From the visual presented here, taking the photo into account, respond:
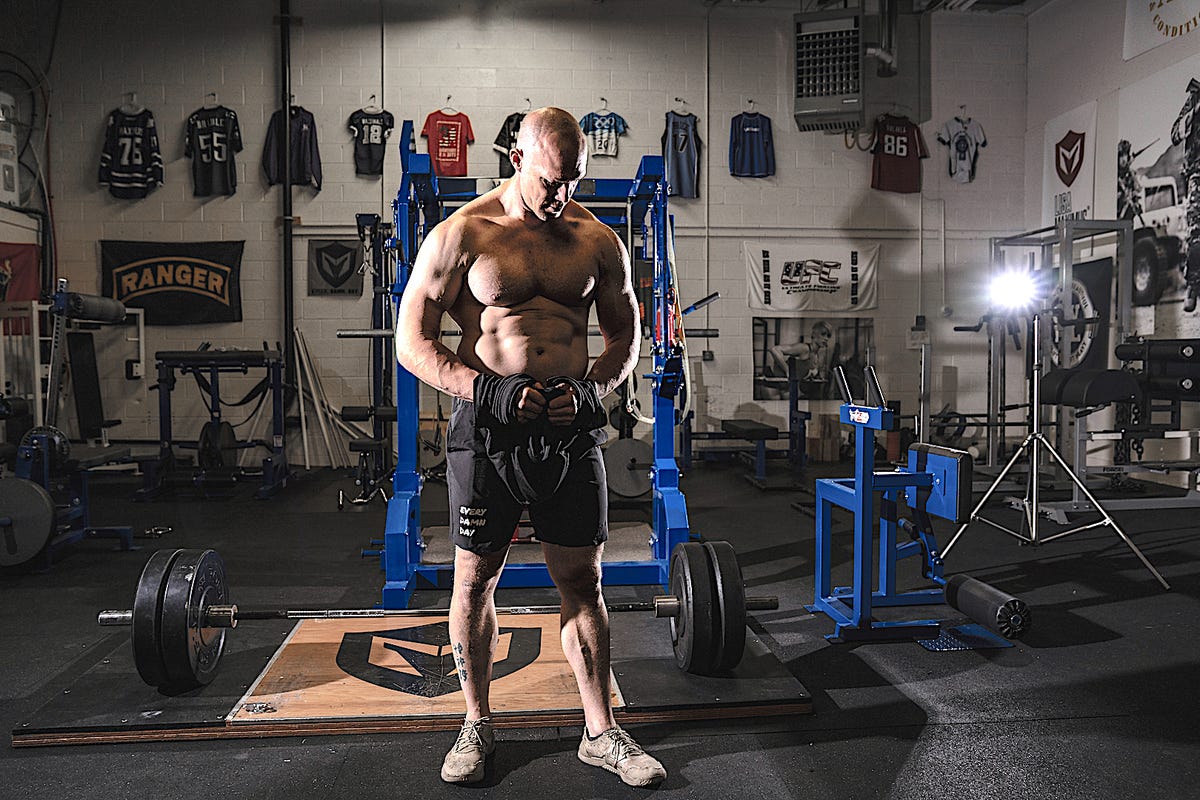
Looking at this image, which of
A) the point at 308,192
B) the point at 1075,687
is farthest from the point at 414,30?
the point at 1075,687

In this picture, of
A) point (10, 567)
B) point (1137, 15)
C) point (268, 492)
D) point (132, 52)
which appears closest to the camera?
point (10, 567)

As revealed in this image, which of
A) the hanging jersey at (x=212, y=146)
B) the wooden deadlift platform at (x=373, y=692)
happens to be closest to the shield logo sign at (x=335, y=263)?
the hanging jersey at (x=212, y=146)

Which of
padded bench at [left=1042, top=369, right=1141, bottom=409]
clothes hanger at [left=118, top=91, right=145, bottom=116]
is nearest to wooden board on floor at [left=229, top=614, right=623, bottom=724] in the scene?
padded bench at [left=1042, top=369, right=1141, bottom=409]

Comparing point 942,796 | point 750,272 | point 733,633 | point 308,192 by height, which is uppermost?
point 308,192

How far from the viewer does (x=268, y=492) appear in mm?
5969

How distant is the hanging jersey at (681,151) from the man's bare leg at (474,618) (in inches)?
231

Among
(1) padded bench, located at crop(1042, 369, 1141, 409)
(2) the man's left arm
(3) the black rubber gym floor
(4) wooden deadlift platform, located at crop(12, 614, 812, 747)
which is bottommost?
(3) the black rubber gym floor

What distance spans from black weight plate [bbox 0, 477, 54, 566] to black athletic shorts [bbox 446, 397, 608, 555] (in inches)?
111

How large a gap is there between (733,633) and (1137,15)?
251 inches

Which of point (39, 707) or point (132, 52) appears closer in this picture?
point (39, 707)

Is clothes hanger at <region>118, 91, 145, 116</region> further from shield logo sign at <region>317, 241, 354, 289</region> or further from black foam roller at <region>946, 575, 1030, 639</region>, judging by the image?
black foam roller at <region>946, 575, 1030, 639</region>

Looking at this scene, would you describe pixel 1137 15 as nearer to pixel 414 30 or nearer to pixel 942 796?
pixel 414 30

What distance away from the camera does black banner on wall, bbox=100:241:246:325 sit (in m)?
7.18

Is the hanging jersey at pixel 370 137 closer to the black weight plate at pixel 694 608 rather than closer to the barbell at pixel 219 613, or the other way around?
the barbell at pixel 219 613
